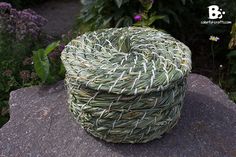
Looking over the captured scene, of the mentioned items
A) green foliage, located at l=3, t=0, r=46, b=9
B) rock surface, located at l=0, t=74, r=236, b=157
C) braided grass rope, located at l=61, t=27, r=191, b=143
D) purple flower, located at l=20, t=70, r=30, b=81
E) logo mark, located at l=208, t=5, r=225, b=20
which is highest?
braided grass rope, located at l=61, t=27, r=191, b=143

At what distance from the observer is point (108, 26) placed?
392 centimetres

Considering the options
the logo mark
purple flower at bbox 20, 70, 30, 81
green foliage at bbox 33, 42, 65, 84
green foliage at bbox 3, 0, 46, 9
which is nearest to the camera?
green foliage at bbox 33, 42, 65, 84

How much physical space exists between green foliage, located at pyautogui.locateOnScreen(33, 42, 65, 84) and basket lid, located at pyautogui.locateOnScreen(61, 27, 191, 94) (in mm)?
511

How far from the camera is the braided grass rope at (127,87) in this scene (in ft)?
7.12

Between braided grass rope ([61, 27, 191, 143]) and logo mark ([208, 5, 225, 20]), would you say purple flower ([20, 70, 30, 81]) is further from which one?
logo mark ([208, 5, 225, 20])

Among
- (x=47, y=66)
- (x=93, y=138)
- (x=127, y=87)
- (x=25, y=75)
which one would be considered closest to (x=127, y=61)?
(x=127, y=87)

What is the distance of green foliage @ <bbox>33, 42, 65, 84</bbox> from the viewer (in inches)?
119

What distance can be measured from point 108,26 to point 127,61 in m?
1.63

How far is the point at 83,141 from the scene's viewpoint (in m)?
2.54

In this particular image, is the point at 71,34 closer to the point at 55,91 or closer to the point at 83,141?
the point at 55,91

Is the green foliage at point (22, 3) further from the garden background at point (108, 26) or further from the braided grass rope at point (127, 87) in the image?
the braided grass rope at point (127, 87)

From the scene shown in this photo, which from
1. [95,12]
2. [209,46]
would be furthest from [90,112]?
[209,46]

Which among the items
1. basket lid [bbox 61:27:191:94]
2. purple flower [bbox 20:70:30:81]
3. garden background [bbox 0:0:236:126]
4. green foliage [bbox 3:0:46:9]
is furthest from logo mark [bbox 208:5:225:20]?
green foliage [bbox 3:0:46:9]

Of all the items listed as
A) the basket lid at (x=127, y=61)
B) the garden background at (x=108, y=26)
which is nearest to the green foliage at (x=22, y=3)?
the garden background at (x=108, y=26)
